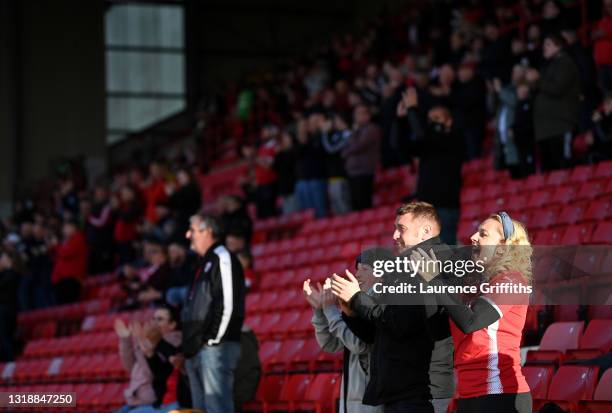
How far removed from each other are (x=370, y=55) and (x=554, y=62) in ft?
31.1

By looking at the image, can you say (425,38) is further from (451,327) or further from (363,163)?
(451,327)

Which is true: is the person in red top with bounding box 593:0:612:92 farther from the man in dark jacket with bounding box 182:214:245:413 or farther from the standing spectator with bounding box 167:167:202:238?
the standing spectator with bounding box 167:167:202:238

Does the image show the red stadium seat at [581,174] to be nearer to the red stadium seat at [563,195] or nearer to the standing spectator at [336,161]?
the red stadium seat at [563,195]

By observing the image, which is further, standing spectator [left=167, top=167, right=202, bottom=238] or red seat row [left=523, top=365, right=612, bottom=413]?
standing spectator [left=167, top=167, right=202, bottom=238]

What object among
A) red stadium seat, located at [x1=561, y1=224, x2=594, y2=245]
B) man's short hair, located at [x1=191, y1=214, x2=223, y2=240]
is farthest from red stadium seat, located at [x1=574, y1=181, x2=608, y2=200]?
A: man's short hair, located at [x1=191, y1=214, x2=223, y2=240]

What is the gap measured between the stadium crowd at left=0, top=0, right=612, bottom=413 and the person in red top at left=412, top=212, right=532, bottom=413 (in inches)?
1.3

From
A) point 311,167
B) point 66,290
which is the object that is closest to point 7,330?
point 66,290

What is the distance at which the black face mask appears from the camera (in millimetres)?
8617

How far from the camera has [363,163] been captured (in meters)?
12.1

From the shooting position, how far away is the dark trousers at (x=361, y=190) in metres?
12.3

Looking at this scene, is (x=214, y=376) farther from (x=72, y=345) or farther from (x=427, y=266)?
(x=72, y=345)

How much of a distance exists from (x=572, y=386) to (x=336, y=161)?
7.12 meters

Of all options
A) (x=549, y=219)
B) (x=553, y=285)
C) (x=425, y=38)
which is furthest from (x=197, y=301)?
(x=425, y=38)

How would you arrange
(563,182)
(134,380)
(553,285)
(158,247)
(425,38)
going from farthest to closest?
(425,38), (158,247), (563,182), (134,380), (553,285)
